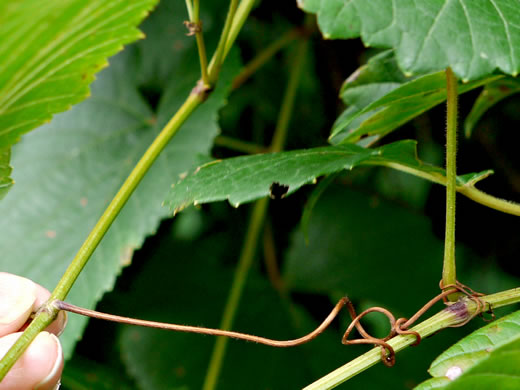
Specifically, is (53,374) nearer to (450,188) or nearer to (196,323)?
(450,188)

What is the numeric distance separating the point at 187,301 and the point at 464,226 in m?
0.61

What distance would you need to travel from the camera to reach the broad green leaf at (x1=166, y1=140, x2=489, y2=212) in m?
0.45

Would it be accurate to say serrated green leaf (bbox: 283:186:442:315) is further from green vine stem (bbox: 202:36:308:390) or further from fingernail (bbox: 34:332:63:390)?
fingernail (bbox: 34:332:63:390)

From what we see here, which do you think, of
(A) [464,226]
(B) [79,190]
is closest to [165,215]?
(B) [79,190]

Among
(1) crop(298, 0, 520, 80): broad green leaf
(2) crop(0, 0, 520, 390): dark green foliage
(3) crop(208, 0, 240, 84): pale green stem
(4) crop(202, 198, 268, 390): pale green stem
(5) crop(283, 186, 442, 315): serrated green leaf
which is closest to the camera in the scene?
(1) crop(298, 0, 520, 80): broad green leaf

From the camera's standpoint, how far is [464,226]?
1.12 meters

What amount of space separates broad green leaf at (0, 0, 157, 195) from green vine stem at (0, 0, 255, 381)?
85 millimetres

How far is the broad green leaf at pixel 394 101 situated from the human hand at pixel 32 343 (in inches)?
12.0

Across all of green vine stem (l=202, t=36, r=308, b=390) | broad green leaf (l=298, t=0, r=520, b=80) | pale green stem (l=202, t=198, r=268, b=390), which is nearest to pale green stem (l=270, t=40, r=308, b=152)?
green vine stem (l=202, t=36, r=308, b=390)

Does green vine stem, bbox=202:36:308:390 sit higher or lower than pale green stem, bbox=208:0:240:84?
higher

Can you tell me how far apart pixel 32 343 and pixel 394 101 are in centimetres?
37

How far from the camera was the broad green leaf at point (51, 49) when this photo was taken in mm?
289

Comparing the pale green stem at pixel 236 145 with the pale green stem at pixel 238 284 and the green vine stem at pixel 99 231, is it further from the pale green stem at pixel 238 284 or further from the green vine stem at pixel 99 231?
the green vine stem at pixel 99 231

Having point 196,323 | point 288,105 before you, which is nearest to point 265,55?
point 288,105
